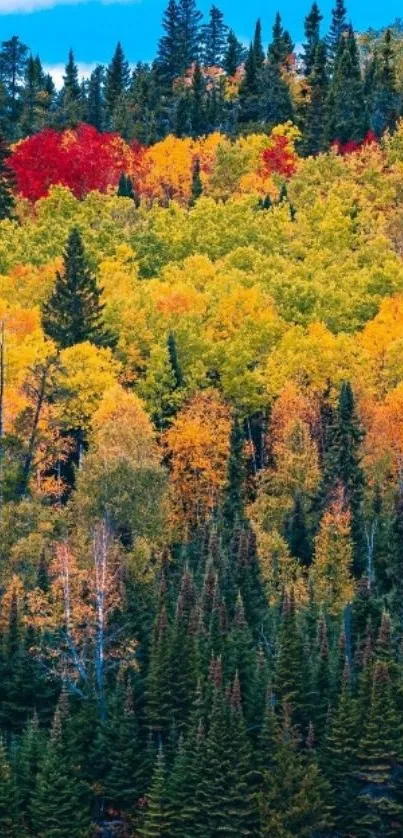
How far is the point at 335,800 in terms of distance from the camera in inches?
2072

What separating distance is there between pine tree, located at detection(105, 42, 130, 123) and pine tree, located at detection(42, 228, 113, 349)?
86077 millimetres

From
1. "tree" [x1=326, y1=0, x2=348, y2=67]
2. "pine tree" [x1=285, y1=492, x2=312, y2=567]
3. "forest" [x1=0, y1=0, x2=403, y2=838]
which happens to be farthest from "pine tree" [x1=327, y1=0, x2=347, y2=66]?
"pine tree" [x1=285, y1=492, x2=312, y2=567]

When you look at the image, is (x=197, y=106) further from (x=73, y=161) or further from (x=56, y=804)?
(x=56, y=804)

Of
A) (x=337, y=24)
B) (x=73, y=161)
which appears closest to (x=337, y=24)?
(x=337, y=24)

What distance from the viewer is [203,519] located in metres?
74.2

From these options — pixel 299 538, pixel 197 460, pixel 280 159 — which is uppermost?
pixel 280 159

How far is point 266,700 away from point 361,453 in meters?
24.0

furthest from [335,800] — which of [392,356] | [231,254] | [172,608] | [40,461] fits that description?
[231,254]

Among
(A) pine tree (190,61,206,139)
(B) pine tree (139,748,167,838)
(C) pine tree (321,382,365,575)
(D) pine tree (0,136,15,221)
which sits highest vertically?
(A) pine tree (190,61,206,139)

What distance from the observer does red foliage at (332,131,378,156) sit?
143m

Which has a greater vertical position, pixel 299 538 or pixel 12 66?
pixel 12 66

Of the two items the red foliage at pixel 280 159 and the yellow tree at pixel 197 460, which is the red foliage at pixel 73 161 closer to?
the red foliage at pixel 280 159

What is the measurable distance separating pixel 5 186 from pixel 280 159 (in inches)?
1297

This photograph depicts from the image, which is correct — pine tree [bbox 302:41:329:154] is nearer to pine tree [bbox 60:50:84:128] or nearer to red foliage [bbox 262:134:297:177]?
red foliage [bbox 262:134:297:177]
